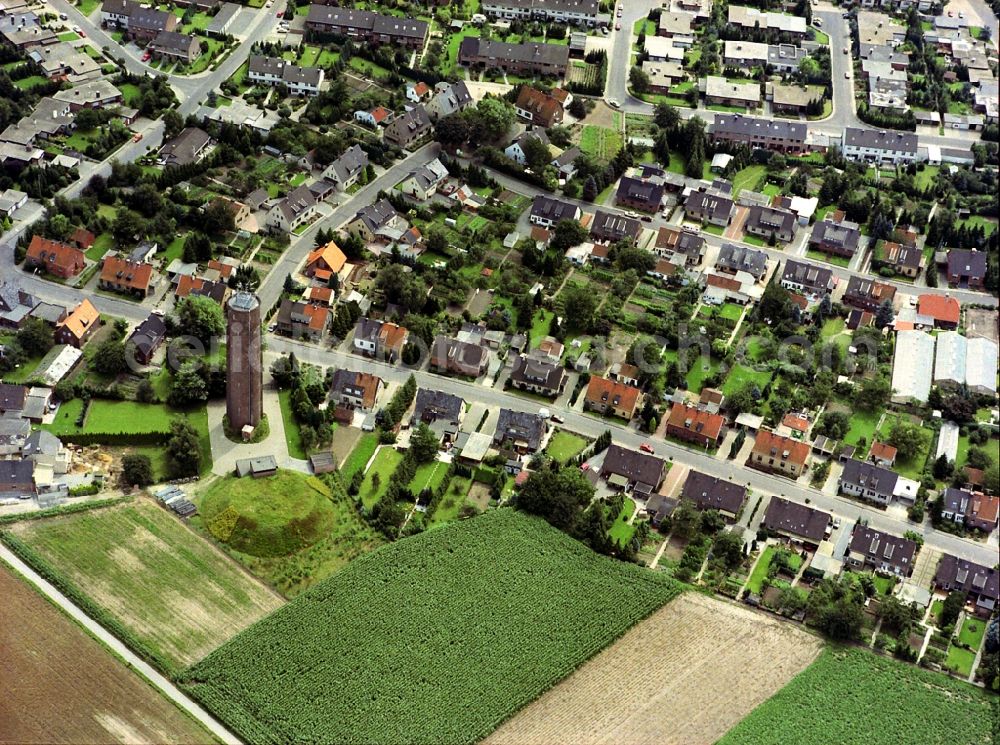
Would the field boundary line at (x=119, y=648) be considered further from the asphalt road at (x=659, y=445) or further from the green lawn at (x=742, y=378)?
the green lawn at (x=742, y=378)

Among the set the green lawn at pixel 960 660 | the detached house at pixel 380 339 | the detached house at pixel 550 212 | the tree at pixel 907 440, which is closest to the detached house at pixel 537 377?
the detached house at pixel 380 339

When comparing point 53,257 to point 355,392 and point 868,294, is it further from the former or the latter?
point 868,294

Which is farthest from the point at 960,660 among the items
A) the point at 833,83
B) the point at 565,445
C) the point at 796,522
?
the point at 833,83

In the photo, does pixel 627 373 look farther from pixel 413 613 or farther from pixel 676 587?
pixel 413 613

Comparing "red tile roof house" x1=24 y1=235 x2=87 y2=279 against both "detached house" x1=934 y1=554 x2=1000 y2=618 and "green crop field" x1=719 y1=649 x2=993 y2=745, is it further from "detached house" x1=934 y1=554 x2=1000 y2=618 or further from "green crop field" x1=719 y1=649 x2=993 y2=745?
"detached house" x1=934 y1=554 x2=1000 y2=618

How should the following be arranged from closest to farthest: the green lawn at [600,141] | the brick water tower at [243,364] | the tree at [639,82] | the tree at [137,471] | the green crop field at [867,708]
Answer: the green crop field at [867,708] → the brick water tower at [243,364] → the tree at [137,471] → the green lawn at [600,141] → the tree at [639,82]

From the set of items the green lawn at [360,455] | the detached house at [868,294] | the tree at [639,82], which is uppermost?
the tree at [639,82]
